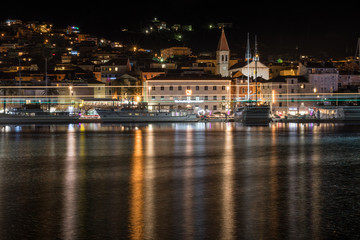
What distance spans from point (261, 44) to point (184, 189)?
11550 centimetres

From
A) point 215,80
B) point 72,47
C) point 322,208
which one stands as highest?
point 72,47

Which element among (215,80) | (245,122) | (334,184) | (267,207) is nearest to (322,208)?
(267,207)

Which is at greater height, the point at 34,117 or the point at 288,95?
the point at 288,95

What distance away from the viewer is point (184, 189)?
15.9 metres

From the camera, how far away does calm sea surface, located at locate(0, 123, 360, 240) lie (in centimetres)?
1152

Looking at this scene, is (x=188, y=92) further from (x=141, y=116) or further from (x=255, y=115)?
(x=255, y=115)

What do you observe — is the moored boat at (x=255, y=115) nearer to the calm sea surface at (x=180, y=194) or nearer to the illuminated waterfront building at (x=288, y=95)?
the illuminated waterfront building at (x=288, y=95)

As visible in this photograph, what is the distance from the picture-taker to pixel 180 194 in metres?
15.2

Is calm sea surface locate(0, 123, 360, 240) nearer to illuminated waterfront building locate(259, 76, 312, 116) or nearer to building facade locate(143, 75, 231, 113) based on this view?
building facade locate(143, 75, 231, 113)

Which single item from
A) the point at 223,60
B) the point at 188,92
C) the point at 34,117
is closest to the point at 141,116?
the point at 188,92

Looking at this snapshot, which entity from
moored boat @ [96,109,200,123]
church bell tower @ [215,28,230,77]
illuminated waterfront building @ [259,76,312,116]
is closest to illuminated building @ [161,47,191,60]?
church bell tower @ [215,28,230,77]

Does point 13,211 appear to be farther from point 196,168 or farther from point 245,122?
point 245,122

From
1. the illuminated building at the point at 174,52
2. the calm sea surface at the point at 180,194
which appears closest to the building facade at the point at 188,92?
the illuminated building at the point at 174,52

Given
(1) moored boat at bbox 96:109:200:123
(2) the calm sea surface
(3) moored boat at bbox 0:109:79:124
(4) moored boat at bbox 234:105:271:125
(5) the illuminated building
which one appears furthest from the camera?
(5) the illuminated building
